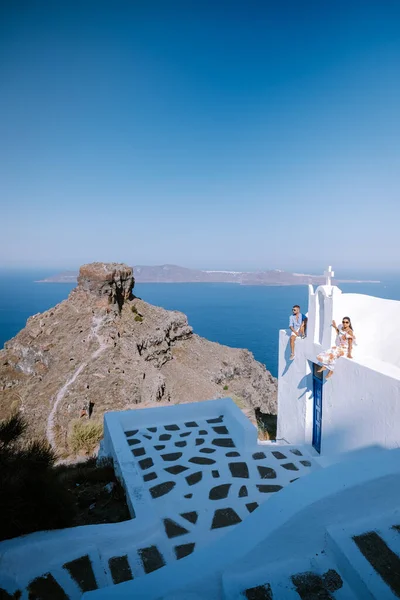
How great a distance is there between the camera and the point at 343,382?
17.9 ft

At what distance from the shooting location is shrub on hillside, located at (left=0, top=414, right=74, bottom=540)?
2.84m

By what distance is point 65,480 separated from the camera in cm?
466

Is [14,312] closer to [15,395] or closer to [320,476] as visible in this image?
[15,395]

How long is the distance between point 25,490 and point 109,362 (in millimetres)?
14641

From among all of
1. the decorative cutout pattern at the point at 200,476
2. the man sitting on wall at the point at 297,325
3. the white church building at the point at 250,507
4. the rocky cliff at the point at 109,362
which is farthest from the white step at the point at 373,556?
the rocky cliff at the point at 109,362

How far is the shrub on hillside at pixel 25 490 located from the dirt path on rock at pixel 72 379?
10.6 m

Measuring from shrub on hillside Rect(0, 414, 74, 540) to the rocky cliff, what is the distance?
1126 centimetres

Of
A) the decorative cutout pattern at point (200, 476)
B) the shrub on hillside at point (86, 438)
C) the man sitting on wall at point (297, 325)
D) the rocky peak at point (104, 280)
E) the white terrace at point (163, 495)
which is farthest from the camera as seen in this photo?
the rocky peak at point (104, 280)

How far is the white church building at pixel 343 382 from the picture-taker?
463cm

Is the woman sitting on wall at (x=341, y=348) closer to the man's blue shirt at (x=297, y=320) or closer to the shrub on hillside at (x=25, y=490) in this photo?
the man's blue shirt at (x=297, y=320)

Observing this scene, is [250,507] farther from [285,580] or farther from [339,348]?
[339,348]

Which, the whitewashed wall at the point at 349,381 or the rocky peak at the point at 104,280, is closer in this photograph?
the whitewashed wall at the point at 349,381

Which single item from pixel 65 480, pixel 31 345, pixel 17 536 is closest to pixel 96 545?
pixel 17 536

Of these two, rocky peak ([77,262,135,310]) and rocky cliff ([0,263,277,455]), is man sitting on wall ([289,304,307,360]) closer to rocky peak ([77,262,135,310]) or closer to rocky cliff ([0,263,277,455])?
rocky cliff ([0,263,277,455])
